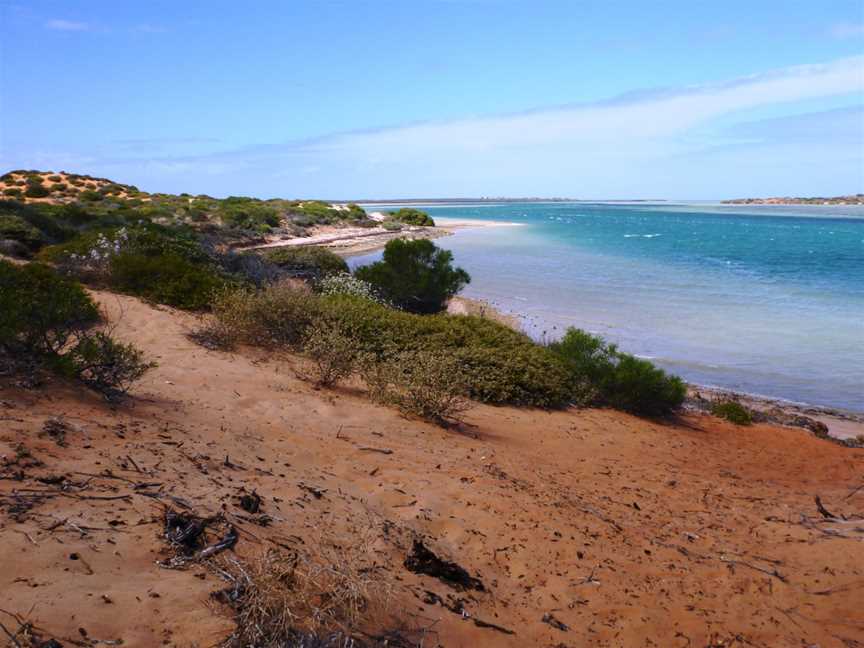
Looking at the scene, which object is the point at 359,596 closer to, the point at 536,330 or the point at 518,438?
the point at 518,438

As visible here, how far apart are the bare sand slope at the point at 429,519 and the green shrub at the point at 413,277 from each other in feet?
A: 30.9

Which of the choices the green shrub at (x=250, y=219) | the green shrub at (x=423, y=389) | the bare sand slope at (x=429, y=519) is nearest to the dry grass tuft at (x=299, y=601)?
the bare sand slope at (x=429, y=519)

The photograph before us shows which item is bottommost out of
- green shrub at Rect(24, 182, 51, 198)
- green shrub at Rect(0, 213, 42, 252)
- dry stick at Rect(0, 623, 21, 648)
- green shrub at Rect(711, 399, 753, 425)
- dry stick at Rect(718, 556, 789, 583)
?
green shrub at Rect(711, 399, 753, 425)

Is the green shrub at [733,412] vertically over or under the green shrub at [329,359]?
under

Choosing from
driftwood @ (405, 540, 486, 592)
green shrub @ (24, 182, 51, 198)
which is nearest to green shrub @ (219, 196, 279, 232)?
green shrub @ (24, 182, 51, 198)

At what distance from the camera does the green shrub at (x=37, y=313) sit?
6.67m

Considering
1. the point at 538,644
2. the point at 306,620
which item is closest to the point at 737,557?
the point at 538,644

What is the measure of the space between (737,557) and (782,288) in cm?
2749

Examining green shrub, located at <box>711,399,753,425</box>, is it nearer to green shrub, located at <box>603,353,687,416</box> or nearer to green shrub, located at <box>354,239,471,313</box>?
green shrub, located at <box>603,353,687,416</box>

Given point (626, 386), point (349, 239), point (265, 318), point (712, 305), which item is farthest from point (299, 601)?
point (349, 239)

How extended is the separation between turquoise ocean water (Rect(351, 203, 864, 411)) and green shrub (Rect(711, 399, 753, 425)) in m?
2.22

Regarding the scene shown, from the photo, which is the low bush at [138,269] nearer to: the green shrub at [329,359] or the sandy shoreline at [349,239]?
the green shrub at [329,359]

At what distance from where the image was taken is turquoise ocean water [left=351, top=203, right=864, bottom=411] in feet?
52.0

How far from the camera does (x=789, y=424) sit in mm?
12250
